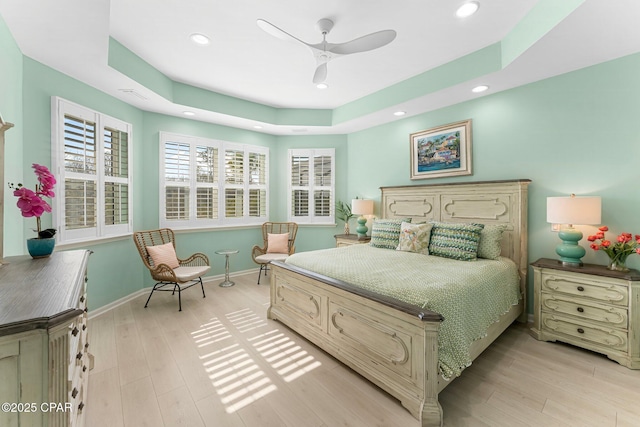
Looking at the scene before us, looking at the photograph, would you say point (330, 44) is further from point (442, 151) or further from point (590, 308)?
Result: point (590, 308)

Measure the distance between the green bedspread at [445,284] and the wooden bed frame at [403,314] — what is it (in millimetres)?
115

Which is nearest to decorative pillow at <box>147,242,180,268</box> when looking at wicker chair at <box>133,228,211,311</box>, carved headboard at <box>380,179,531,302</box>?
wicker chair at <box>133,228,211,311</box>

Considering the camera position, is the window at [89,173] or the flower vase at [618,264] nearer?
the flower vase at [618,264]

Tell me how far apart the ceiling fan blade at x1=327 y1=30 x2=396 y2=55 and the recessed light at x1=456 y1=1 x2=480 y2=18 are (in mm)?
781

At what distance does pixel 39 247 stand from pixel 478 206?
4218 mm

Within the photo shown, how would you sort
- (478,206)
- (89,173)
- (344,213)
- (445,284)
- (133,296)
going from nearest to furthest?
(445,284)
(89,173)
(478,206)
(133,296)
(344,213)

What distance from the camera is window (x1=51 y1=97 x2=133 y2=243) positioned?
2789 millimetres

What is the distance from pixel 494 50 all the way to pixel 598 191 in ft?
5.77

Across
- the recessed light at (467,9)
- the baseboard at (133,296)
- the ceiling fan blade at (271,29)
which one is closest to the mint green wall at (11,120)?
the baseboard at (133,296)

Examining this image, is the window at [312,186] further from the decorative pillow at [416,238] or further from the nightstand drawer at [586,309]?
the nightstand drawer at [586,309]

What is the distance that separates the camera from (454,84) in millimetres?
3025

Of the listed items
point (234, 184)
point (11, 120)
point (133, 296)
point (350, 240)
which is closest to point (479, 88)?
point (350, 240)

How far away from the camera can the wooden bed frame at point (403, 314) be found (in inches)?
64.1

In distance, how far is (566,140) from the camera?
2.77m
